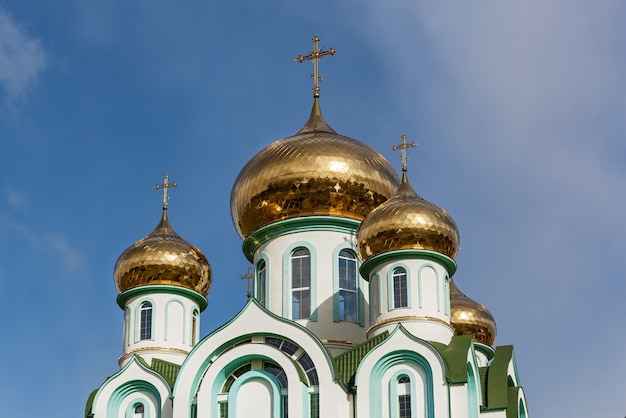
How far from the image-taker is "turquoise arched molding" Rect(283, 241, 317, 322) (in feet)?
81.4

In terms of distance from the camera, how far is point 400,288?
23453 mm

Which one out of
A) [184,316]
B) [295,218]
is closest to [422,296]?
[295,218]

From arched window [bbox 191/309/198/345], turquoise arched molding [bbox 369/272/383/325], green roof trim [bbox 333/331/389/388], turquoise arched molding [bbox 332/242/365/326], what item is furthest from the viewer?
arched window [bbox 191/309/198/345]

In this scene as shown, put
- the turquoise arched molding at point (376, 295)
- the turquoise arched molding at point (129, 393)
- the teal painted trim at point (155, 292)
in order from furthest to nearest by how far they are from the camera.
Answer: the teal painted trim at point (155, 292) → the turquoise arched molding at point (376, 295) → the turquoise arched molding at point (129, 393)

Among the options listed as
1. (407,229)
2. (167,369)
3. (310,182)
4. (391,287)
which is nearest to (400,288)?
(391,287)

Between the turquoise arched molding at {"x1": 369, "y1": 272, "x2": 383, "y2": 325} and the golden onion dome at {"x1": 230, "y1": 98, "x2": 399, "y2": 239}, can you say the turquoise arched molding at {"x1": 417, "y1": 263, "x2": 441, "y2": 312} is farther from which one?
the golden onion dome at {"x1": 230, "y1": 98, "x2": 399, "y2": 239}

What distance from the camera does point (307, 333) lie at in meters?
22.1

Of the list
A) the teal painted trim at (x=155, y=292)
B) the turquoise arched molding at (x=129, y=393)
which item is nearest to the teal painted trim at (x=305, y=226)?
the teal painted trim at (x=155, y=292)

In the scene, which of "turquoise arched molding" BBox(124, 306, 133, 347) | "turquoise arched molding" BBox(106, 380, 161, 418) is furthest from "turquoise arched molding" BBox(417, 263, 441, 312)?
"turquoise arched molding" BBox(124, 306, 133, 347)

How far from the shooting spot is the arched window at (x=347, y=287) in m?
25.0

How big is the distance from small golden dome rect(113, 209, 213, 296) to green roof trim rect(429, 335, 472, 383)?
5.71 meters

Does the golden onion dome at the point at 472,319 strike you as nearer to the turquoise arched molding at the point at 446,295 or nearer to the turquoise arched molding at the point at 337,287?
the turquoise arched molding at the point at 337,287

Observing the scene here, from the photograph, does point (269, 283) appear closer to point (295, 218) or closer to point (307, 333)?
point (295, 218)

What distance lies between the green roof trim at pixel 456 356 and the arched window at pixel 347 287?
2.65 m
